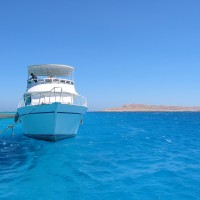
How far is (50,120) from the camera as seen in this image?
59.4 ft

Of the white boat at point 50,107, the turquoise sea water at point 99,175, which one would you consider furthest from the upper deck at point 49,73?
the turquoise sea water at point 99,175

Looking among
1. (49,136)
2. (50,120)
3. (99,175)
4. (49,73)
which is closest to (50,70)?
(49,73)

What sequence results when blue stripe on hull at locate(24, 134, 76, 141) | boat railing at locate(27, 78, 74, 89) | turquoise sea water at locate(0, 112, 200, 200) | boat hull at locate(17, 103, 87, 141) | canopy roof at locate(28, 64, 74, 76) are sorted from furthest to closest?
canopy roof at locate(28, 64, 74, 76), boat railing at locate(27, 78, 74, 89), blue stripe on hull at locate(24, 134, 76, 141), boat hull at locate(17, 103, 87, 141), turquoise sea water at locate(0, 112, 200, 200)

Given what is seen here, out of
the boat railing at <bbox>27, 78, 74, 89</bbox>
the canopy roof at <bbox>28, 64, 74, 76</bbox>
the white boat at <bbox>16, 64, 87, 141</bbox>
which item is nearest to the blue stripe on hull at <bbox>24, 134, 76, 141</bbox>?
the white boat at <bbox>16, 64, 87, 141</bbox>

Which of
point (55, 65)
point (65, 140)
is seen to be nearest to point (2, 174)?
point (65, 140)

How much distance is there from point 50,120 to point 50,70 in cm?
773

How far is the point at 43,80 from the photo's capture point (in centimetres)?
2206

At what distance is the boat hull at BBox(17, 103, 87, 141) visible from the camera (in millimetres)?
17875

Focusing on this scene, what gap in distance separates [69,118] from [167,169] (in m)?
9.99

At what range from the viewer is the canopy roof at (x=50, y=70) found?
23.3 meters

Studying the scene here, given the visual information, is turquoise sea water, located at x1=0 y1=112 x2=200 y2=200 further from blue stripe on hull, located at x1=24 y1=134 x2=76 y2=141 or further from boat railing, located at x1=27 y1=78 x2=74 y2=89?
boat railing, located at x1=27 y1=78 x2=74 y2=89

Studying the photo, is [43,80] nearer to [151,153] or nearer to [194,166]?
[151,153]

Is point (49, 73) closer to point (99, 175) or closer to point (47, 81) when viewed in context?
point (47, 81)

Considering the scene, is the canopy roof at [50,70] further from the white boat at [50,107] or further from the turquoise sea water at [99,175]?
the turquoise sea water at [99,175]
